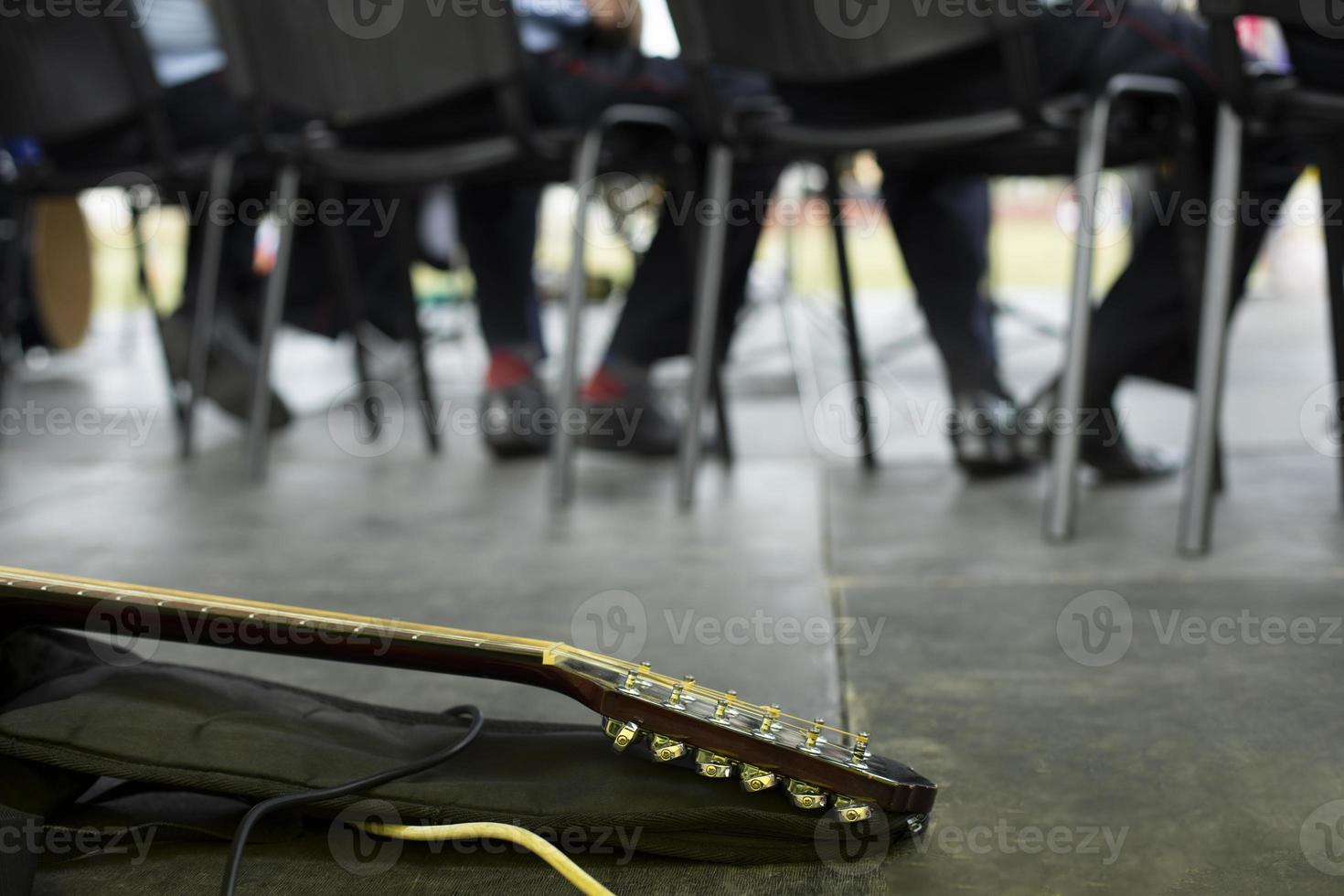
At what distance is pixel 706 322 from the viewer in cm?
189

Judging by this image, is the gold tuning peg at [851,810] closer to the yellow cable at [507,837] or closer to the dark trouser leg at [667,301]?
the yellow cable at [507,837]

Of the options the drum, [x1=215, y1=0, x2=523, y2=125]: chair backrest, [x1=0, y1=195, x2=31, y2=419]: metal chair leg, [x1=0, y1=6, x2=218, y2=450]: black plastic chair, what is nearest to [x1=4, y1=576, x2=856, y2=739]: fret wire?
[x1=215, y1=0, x2=523, y2=125]: chair backrest

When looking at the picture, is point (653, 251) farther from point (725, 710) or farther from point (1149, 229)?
point (725, 710)

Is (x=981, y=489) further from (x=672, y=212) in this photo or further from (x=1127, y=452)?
(x=672, y=212)

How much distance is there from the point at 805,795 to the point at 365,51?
1.53 meters

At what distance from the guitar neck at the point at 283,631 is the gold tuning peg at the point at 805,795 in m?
0.14

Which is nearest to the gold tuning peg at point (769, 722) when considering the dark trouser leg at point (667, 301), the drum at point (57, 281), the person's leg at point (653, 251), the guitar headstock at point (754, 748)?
the guitar headstock at point (754, 748)

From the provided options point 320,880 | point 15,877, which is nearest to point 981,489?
point 320,880

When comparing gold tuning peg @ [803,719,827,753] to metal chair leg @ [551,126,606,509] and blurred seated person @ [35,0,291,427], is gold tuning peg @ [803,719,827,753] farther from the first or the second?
blurred seated person @ [35,0,291,427]

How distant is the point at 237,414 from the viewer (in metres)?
2.56

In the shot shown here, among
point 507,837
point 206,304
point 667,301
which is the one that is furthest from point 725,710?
point 206,304

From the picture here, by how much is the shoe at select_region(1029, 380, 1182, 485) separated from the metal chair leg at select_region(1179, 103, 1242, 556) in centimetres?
39

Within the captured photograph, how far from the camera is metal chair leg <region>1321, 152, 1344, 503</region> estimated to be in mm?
1537

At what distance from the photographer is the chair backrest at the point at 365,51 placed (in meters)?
1.84
